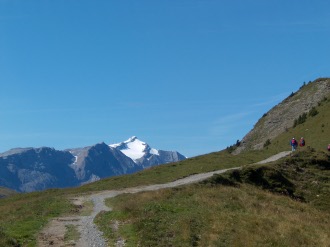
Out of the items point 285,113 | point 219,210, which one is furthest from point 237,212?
point 285,113

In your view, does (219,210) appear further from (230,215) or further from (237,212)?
(230,215)

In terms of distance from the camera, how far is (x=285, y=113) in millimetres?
114375

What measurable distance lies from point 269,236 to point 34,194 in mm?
47099

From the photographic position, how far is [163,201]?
37281 millimetres

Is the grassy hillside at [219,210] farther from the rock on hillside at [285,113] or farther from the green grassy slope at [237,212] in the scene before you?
the rock on hillside at [285,113]

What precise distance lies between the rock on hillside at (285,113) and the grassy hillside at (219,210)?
39.7 meters

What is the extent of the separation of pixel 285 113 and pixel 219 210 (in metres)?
86.2

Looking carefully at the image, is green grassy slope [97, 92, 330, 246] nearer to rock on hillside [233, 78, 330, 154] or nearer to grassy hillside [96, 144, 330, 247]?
grassy hillside [96, 144, 330, 247]

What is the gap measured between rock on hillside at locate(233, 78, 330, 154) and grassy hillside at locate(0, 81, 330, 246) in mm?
39690

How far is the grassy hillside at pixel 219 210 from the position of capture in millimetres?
25906

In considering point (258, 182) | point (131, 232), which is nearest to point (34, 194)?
point (258, 182)

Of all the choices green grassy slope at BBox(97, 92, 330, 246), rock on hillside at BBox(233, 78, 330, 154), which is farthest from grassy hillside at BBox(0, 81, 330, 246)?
rock on hillside at BBox(233, 78, 330, 154)

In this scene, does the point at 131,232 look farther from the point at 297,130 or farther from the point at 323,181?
the point at 297,130

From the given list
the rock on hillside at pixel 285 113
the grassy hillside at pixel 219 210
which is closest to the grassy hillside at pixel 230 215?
the grassy hillside at pixel 219 210
